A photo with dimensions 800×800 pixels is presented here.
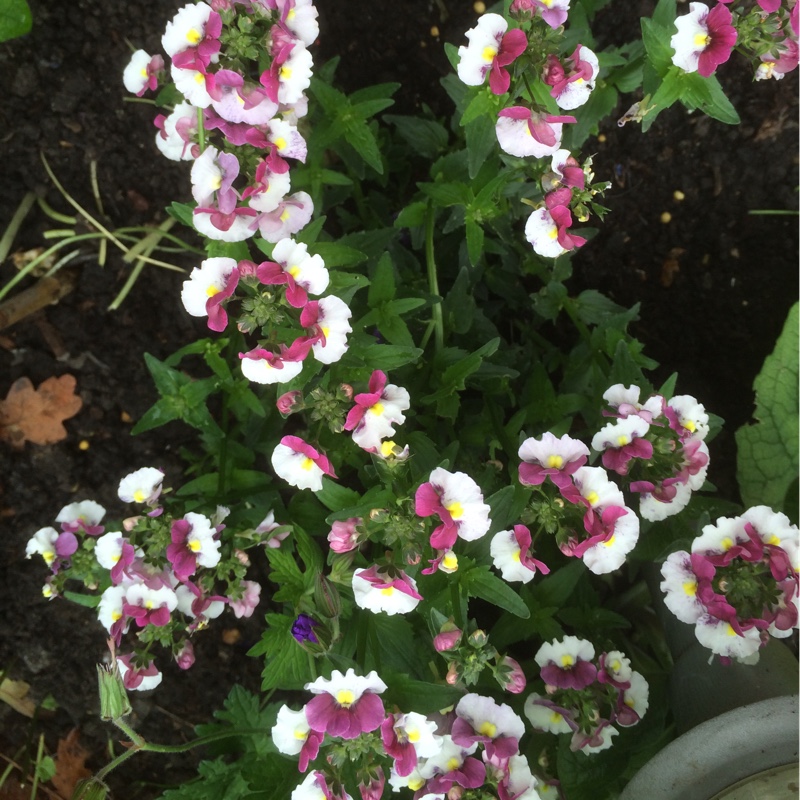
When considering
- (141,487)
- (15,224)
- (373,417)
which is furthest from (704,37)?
(15,224)

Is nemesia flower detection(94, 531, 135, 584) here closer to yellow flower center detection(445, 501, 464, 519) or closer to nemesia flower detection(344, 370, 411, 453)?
nemesia flower detection(344, 370, 411, 453)

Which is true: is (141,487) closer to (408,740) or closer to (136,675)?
(136,675)

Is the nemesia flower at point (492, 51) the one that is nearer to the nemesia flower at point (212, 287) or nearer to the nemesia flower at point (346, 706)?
the nemesia flower at point (212, 287)

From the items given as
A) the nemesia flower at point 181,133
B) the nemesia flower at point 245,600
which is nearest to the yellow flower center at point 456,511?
the nemesia flower at point 245,600

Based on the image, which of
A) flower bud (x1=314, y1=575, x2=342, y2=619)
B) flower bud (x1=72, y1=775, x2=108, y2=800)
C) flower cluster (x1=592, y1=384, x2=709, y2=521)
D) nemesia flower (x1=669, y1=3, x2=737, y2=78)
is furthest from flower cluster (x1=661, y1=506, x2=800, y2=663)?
flower bud (x1=72, y1=775, x2=108, y2=800)

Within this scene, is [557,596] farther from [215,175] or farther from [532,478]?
[215,175]
